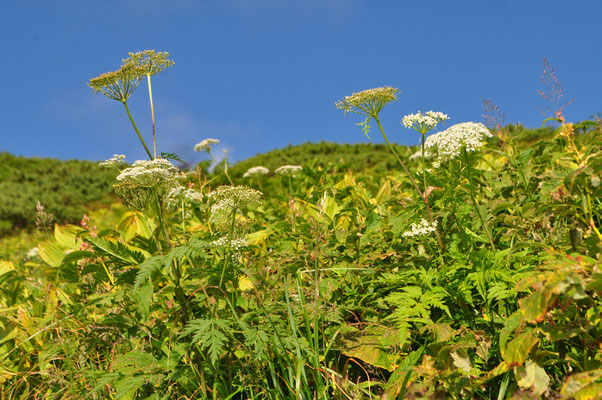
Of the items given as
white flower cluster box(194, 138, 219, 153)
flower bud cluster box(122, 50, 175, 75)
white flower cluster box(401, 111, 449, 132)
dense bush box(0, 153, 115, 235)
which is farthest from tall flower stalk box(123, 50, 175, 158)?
dense bush box(0, 153, 115, 235)

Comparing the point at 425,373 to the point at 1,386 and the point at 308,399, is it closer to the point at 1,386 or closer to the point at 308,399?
the point at 308,399

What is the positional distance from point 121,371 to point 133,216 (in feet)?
7.76

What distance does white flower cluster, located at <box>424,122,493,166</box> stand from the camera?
8.16ft

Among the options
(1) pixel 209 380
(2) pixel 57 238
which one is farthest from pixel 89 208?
(1) pixel 209 380

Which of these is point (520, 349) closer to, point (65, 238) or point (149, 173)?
point (149, 173)

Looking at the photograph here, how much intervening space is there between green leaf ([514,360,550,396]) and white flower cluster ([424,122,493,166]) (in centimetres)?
120

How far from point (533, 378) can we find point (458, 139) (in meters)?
1.34

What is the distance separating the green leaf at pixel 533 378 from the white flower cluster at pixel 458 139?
1.20 metres

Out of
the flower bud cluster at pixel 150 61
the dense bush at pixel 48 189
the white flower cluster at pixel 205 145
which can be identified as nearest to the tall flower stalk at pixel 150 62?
the flower bud cluster at pixel 150 61

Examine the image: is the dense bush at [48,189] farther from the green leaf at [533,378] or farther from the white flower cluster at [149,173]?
the green leaf at [533,378]

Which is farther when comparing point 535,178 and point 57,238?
point 57,238

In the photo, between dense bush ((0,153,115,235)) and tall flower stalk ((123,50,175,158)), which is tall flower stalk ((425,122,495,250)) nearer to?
tall flower stalk ((123,50,175,158))

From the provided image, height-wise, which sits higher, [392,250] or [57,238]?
[57,238]

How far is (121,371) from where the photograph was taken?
205cm
